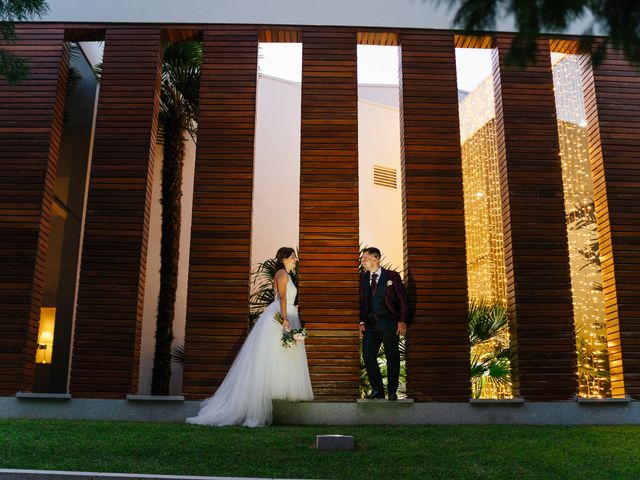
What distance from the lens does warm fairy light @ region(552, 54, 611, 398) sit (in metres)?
8.72

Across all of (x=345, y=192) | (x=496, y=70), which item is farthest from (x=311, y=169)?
(x=496, y=70)

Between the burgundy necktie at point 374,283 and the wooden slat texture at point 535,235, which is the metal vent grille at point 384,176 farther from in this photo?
the burgundy necktie at point 374,283

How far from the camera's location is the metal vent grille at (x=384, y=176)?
38.8 ft

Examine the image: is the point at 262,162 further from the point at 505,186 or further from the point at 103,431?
the point at 103,431

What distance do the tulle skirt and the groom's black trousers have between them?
64cm

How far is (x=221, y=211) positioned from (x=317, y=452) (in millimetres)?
3563

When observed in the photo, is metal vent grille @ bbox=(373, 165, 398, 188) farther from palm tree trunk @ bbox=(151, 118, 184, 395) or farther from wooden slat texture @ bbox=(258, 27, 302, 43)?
wooden slat texture @ bbox=(258, 27, 302, 43)

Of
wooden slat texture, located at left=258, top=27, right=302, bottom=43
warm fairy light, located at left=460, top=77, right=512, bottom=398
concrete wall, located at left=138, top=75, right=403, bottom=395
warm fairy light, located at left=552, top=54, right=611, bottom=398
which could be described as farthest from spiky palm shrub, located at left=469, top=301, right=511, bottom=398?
wooden slat texture, located at left=258, top=27, right=302, bottom=43

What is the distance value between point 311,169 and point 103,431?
142 inches

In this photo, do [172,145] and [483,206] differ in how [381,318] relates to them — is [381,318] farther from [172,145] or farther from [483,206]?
[483,206]

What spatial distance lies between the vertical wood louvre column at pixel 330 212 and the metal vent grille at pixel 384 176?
4.16 meters

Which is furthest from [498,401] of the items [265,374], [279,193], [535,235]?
[279,193]

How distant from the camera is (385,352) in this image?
669cm

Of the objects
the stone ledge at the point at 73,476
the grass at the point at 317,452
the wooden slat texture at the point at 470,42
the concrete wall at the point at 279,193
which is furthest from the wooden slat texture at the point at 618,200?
the stone ledge at the point at 73,476
